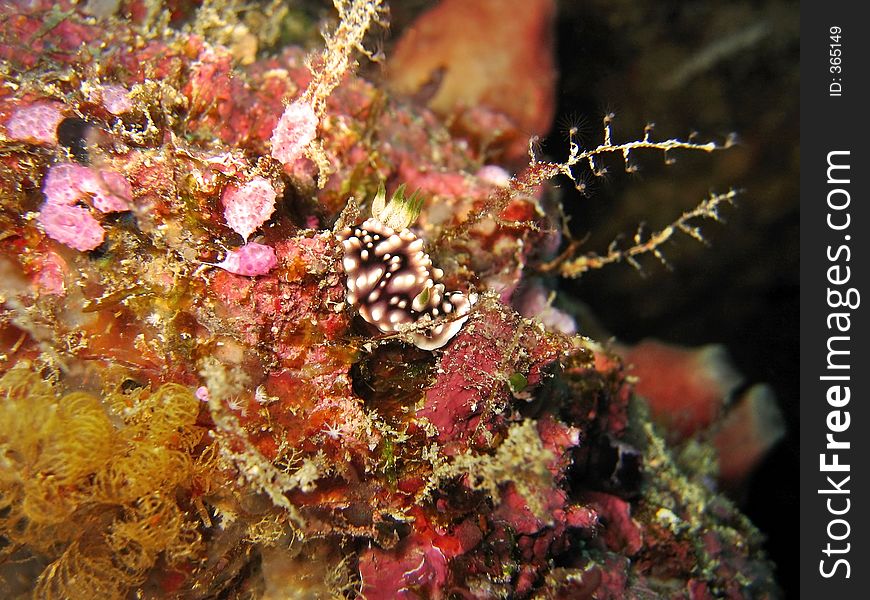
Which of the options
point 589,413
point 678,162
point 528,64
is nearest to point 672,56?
point 678,162

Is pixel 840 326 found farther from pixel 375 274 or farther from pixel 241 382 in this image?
pixel 241 382

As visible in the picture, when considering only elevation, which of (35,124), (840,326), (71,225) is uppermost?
(840,326)

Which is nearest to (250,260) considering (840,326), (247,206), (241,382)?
(247,206)

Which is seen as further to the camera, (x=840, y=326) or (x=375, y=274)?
(x=840, y=326)

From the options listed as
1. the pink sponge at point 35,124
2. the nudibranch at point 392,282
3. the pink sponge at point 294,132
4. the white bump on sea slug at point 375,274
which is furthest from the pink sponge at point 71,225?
the white bump on sea slug at point 375,274

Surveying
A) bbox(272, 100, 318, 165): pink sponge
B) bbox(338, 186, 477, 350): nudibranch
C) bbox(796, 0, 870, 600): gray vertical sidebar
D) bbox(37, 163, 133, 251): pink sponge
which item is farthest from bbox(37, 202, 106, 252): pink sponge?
bbox(796, 0, 870, 600): gray vertical sidebar

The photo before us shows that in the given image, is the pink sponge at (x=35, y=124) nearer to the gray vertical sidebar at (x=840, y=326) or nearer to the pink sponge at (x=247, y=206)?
the pink sponge at (x=247, y=206)
